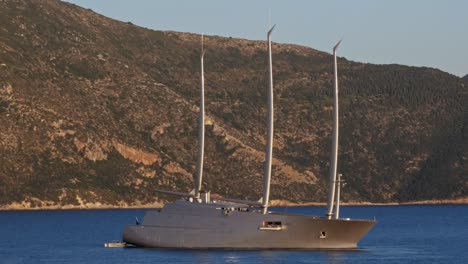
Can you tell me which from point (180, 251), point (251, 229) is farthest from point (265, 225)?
point (180, 251)

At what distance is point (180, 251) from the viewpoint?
93312 mm

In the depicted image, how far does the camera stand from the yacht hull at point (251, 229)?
88.9m

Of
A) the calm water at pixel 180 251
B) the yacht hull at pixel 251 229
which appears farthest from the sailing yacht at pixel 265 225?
the calm water at pixel 180 251

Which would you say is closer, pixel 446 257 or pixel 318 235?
pixel 318 235

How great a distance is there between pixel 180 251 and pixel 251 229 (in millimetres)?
5990

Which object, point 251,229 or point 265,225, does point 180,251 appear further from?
point 265,225

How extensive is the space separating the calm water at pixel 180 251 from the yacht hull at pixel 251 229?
2.19ft

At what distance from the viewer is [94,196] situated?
197 meters

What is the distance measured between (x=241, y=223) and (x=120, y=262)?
324 inches

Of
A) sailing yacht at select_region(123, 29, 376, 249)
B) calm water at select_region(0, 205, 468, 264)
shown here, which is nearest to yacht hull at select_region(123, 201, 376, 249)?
sailing yacht at select_region(123, 29, 376, 249)

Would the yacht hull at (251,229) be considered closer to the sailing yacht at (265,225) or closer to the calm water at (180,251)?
the sailing yacht at (265,225)

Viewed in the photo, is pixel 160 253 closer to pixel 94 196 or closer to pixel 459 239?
pixel 459 239

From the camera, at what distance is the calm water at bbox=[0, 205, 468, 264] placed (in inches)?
3506

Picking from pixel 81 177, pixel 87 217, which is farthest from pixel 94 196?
pixel 87 217
